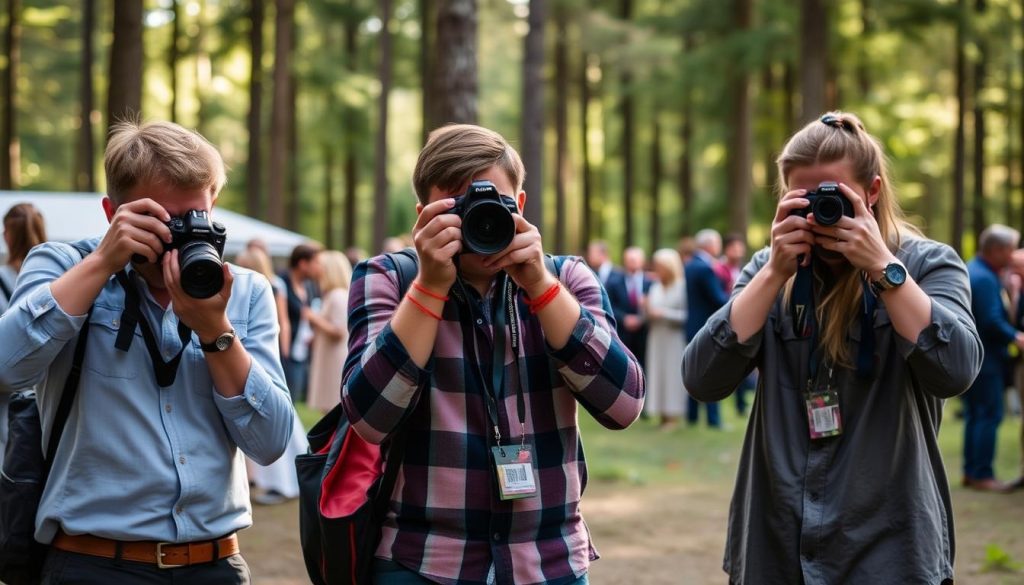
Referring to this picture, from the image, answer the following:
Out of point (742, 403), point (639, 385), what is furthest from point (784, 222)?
point (742, 403)

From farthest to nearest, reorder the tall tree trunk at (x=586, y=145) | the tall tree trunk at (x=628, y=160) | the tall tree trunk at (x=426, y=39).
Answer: the tall tree trunk at (x=586, y=145) → the tall tree trunk at (x=628, y=160) → the tall tree trunk at (x=426, y=39)

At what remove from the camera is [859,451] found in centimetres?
309

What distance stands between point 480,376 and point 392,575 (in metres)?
0.51

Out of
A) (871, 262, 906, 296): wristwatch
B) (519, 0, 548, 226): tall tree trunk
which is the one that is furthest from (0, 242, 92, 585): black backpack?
(519, 0, 548, 226): tall tree trunk

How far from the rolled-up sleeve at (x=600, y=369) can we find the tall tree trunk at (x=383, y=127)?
21.7 metres

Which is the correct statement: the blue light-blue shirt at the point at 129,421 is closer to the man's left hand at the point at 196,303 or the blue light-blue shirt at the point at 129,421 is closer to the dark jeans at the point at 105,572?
the dark jeans at the point at 105,572

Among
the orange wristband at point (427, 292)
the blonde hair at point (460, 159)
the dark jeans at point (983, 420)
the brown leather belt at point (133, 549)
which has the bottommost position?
the dark jeans at point (983, 420)

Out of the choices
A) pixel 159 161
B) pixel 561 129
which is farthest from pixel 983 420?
pixel 561 129

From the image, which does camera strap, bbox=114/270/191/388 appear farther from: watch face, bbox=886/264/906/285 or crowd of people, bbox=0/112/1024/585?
watch face, bbox=886/264/906/285

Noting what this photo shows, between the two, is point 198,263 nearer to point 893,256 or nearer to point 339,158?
point 893,256

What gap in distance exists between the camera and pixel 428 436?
2.75 m

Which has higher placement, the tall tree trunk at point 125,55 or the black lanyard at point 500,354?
the tall tree trunk at point 125,55

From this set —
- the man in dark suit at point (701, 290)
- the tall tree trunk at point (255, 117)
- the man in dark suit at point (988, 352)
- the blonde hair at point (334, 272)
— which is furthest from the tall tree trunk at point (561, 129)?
the man in dark suit at point (988, 352)

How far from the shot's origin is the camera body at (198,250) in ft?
8.71
